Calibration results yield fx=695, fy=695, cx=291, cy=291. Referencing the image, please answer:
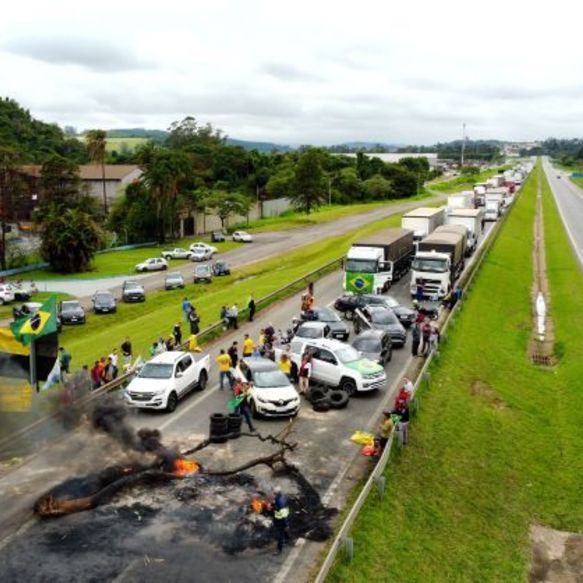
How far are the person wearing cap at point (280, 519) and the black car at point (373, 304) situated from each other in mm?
19259

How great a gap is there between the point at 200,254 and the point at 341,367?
4568 centimetres

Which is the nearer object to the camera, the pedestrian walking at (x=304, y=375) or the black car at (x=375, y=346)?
the pedestrian walking at (x=304, y=375)

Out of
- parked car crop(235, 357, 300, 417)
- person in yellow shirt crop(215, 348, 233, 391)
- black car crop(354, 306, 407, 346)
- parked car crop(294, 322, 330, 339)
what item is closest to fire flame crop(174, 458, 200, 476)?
parked car crop(235, 357, 300, 417)

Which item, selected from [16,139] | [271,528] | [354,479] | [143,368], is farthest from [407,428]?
[16,139]

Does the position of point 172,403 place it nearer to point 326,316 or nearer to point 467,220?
point 326,316

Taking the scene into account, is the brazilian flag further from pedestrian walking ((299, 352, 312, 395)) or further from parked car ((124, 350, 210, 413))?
pedestrian walking ((299, 352, 312, 395))

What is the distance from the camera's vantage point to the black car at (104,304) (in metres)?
45.0

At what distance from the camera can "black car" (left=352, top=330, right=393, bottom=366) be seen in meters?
26.3

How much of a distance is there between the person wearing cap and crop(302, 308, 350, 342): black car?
1574cm

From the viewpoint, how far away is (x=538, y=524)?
18.2 metres

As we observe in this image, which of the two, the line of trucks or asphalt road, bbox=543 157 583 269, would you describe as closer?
the line of trucks

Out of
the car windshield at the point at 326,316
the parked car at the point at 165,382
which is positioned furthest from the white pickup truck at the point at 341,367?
the car windshield at the point at 326,316

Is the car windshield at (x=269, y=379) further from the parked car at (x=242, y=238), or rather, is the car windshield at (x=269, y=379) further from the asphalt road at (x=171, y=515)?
the parked car at (x=242, y=238)

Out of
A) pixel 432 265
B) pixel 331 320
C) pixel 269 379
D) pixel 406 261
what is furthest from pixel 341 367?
pixel 406 261
